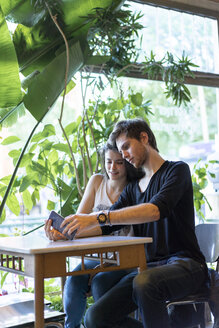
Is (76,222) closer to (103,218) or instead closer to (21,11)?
(103,218)

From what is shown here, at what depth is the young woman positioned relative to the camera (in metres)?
2.39

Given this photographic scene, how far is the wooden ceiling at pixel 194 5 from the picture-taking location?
13.9 ft

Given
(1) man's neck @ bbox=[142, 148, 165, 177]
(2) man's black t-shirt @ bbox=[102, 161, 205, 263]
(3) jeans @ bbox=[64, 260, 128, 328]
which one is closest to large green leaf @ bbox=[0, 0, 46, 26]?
(1) man's neck @ bbox=[142, 148, 165, 177]

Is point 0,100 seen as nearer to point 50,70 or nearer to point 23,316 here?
point 50,70

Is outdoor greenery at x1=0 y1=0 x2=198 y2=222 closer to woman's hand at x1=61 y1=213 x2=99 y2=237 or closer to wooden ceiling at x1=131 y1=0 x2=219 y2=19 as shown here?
wooden ceiling at x1=131 y1=0 x2=219 y2=19

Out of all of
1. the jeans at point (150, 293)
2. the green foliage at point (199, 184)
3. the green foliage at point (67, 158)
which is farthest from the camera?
the green foliage at point (199, 184)

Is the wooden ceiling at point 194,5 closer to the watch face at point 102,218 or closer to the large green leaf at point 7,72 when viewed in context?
the large green leaf at point 7,72

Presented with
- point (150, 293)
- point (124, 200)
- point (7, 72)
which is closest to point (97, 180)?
point (124, 200)

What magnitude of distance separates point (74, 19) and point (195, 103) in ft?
6.28

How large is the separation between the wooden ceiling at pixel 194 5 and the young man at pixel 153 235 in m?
2.19

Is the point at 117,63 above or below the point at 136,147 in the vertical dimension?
above

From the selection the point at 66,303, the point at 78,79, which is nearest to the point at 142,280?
the point at 66,303

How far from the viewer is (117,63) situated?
138 inches

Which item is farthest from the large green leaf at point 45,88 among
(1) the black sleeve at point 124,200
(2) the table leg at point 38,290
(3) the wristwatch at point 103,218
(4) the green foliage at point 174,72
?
(2) the table leg at point 38,290
